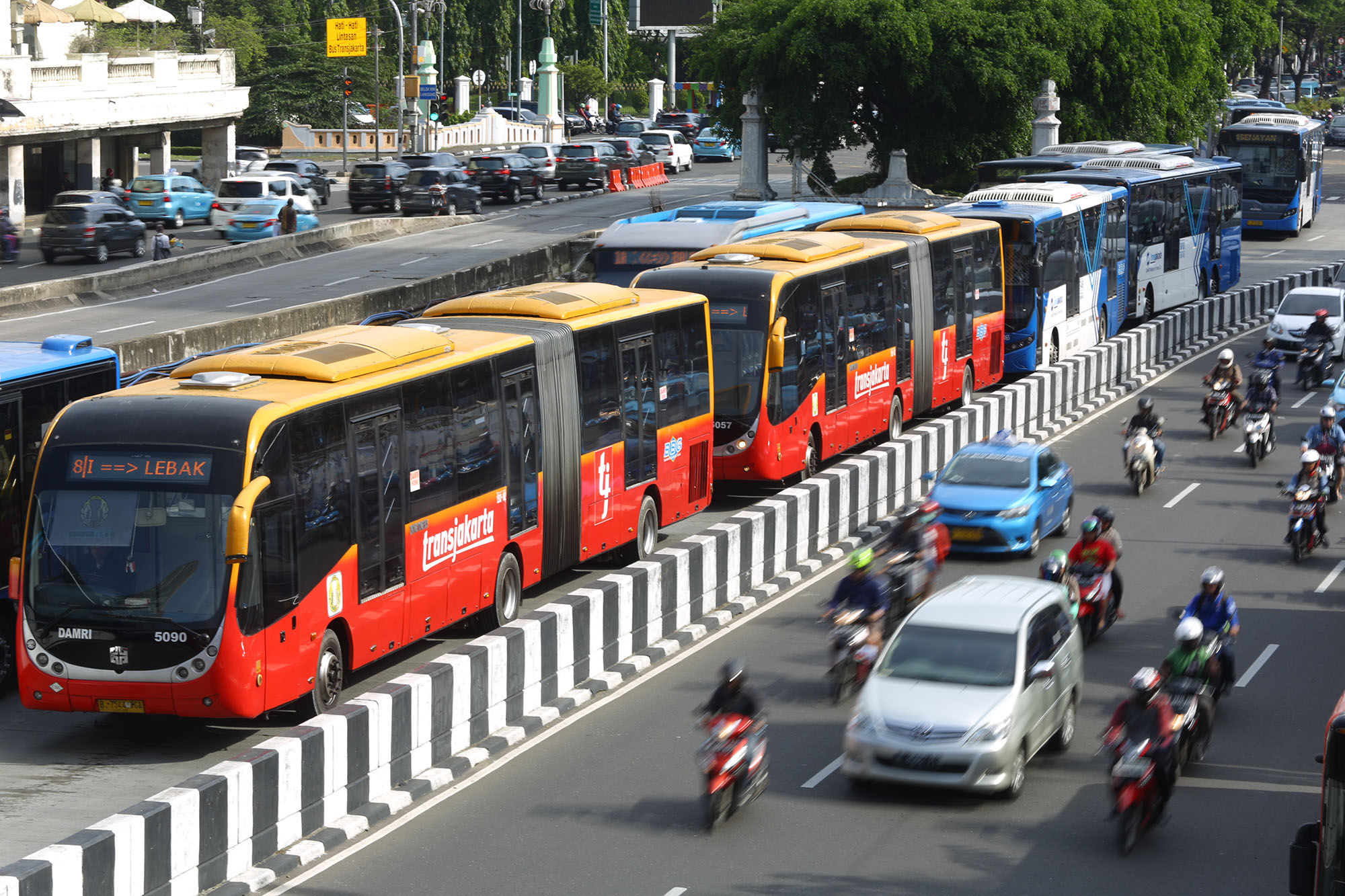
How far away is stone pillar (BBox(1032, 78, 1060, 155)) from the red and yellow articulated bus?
123 feet

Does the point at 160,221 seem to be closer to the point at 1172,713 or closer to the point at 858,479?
the point at 858,479

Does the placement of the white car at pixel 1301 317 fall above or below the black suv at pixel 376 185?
below

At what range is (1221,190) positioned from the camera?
4441cm

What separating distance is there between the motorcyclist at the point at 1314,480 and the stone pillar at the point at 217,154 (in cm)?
5197

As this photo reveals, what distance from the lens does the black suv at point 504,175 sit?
65312 mm

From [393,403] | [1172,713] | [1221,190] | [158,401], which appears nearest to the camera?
[1172,713]

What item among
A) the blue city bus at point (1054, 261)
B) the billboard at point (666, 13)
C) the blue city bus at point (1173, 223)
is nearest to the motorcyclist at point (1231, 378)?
the blue city bus at point (1054, 261)

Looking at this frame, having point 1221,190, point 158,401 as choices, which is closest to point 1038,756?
point 158,401

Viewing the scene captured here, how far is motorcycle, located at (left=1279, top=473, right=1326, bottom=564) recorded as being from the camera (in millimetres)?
21438

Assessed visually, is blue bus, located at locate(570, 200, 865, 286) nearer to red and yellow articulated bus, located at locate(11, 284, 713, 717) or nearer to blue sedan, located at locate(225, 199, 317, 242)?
red and yellow articulated bus, located at locate(11, 284, 713, 717)

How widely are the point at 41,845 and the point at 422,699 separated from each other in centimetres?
297

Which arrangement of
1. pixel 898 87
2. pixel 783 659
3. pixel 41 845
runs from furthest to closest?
1. pixel 898 87
2. pixel 783 659
3. pixel 41 845

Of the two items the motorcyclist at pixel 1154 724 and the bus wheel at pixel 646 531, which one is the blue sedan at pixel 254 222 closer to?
the bus wheel at pixel 646 531


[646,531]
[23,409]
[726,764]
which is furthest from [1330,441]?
[23,409]
